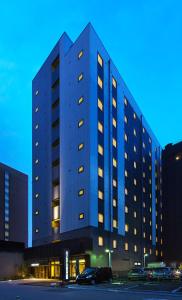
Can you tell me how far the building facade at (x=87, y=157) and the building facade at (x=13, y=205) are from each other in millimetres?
89317

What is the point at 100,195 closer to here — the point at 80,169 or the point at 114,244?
the point at 80,169

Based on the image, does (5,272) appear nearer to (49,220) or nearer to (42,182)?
(49,220)

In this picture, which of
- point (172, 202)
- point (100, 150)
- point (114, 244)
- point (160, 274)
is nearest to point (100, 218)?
point (114, 244)

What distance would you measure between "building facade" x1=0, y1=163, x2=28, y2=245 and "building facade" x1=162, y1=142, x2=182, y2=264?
6898 cm

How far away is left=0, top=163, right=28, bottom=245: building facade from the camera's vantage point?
179125 millimetres

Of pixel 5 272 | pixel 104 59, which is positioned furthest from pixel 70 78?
pixel 5 272

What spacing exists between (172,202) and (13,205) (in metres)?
74.7

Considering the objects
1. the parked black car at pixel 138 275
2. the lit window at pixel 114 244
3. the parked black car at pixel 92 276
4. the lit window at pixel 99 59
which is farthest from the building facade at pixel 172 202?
the parked black car at pixel 92 276

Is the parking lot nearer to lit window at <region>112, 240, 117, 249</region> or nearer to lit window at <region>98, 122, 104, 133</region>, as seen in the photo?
lit window at <region>112, 240, 117, 249</region>

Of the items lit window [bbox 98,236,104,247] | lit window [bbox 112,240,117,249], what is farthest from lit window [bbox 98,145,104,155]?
lit window [bbox 112,240,117,249]

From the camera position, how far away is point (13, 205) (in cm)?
18600

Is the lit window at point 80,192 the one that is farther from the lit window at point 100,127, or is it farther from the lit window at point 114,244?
the lit window at point 114,244

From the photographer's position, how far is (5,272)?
75.1 meters

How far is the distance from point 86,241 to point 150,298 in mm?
37034
